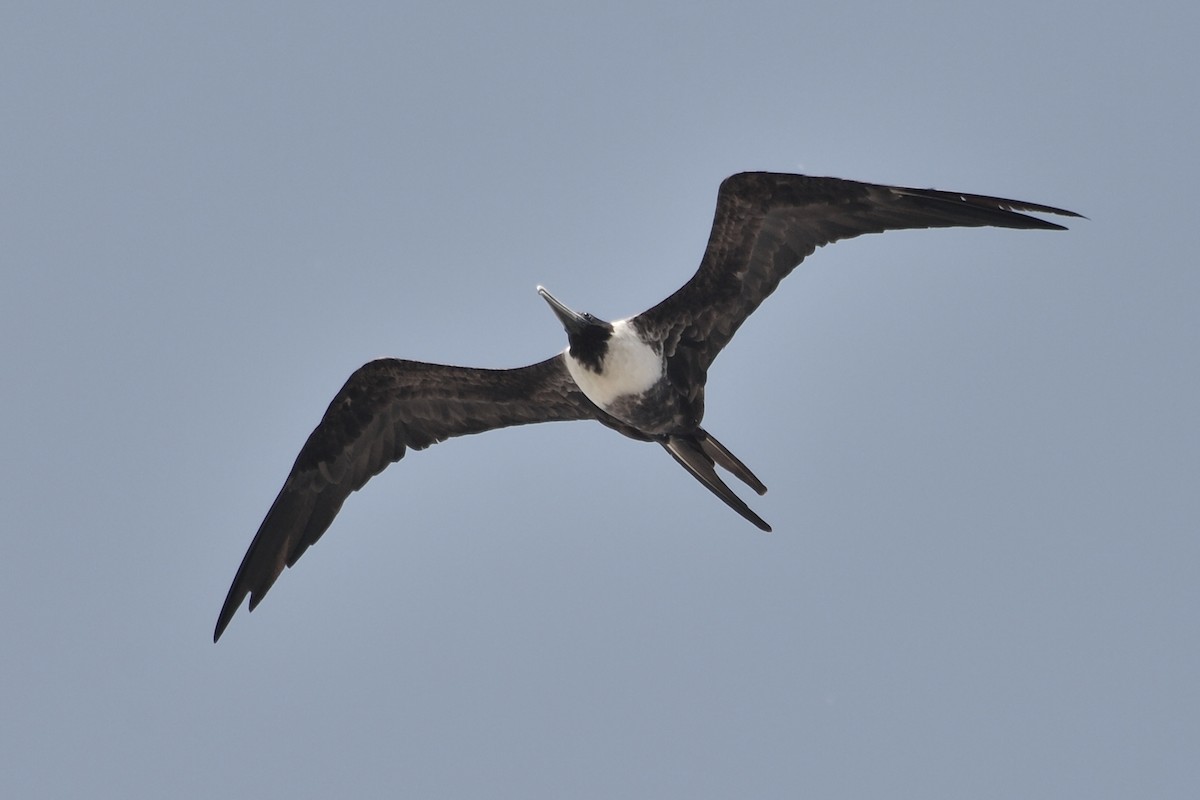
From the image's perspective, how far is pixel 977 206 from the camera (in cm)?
1162

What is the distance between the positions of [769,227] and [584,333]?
1599 mm

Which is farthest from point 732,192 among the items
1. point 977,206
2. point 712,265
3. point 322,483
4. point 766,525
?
point 322,483

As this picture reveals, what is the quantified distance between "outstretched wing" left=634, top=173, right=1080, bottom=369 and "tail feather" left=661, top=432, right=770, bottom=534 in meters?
0.62

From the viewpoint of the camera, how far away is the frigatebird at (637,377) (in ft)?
39.0

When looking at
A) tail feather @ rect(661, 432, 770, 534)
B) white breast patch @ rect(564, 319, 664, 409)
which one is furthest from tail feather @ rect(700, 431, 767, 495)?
white breast patch @ rect(564, 319, 664, 409)

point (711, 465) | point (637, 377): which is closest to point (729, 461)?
point (711, 465)

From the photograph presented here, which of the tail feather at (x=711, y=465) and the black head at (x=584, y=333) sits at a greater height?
the black head at (x=584, y=333)

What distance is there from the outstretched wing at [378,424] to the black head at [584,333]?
1.47ft

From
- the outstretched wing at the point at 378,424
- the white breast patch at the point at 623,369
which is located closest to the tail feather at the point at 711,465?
the white breast patch at the point at 623,369

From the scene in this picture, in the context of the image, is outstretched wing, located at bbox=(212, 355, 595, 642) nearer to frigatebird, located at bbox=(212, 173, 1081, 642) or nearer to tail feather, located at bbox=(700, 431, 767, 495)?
frigatebird, located at bbox=(212, 173, 1081, 642)

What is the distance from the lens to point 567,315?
1234 centimetres

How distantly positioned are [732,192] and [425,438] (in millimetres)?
3249

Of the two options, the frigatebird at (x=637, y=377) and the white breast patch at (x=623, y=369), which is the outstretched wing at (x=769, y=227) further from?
the white breast patch at (x=623, y=369)

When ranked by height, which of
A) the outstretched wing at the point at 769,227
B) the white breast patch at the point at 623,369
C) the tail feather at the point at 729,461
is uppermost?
the outstretched wing at the point at 769,227
